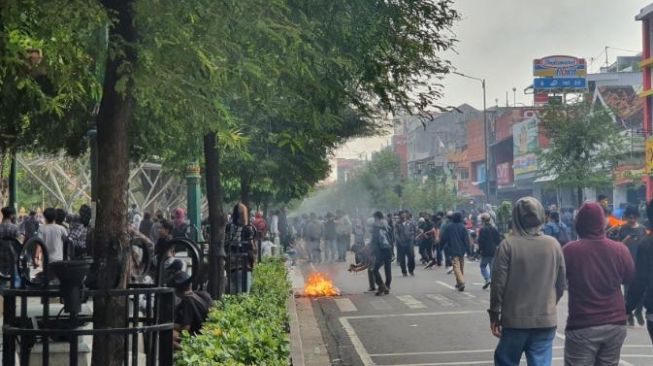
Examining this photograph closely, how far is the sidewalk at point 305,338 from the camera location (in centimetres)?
1154

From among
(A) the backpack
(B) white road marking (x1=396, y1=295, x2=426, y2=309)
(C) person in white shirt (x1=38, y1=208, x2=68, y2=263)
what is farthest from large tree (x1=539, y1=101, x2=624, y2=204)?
(C) person in white shirt (x1=38, y1=208, x2=68, y2=263)

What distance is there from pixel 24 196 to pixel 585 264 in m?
58.5

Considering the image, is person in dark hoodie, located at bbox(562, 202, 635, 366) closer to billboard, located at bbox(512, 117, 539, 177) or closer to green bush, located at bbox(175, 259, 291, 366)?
green bush, located at bbox(175, 259, 291, 366)

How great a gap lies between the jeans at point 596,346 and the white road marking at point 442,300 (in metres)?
11.0

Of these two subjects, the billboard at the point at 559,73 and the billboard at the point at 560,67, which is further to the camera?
the billboard at the point at 560,67

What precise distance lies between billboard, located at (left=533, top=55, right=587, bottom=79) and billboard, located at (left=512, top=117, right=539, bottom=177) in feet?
11.3

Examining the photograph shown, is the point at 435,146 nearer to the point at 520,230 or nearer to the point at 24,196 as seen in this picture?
the point at 24,196

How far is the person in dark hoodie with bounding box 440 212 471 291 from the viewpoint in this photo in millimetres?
21109

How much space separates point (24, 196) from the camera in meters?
61.9

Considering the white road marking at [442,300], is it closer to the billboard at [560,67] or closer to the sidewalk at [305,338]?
the sidewalk at [305,338]

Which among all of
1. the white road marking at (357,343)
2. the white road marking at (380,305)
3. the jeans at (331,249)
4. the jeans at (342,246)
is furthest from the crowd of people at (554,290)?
the jeans at (331,249)

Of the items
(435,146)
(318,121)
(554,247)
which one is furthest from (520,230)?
(435,146)

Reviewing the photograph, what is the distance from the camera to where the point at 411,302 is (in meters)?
18.8

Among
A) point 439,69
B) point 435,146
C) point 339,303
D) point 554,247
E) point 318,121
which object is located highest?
point 435,146
